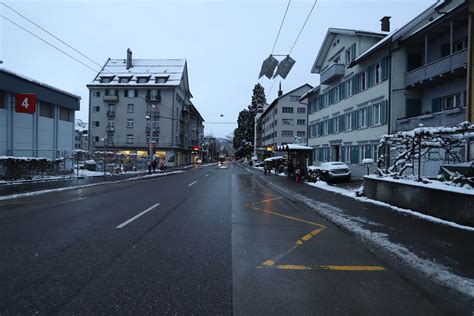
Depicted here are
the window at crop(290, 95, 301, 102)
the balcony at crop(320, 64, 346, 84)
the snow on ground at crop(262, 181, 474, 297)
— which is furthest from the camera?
the window at crop(290, 95, 301, 102)

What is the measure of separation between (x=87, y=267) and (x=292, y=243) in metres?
3.63

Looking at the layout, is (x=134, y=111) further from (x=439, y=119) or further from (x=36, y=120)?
(x=439, y=119)

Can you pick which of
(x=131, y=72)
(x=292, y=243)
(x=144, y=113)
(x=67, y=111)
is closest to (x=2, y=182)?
(x=67, y=111)

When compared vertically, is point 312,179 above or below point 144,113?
below

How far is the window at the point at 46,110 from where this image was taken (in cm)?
2628

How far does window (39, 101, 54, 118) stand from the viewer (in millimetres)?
26280

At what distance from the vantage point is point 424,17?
20.3 m

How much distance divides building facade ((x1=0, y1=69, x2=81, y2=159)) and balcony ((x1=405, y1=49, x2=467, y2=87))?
88.4ft

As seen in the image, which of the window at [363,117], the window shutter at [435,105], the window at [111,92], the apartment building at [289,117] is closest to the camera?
the window shutter at [435,105]

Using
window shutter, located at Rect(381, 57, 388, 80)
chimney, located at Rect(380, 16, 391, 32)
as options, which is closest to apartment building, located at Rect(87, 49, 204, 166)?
chimney, located at Rect(380, 16, 391, 32)

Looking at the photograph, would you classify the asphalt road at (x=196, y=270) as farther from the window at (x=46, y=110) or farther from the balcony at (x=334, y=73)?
the balcony at (x=334, y=73)

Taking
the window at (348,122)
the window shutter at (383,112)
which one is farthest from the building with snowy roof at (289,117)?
the window shutter at (383,112)

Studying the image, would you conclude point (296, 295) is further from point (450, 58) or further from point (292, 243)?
point (450, 58)

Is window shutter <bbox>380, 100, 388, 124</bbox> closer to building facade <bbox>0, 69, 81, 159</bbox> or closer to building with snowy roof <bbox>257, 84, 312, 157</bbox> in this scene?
building facade <bbox>0, 69, 81, 159</bbox>
